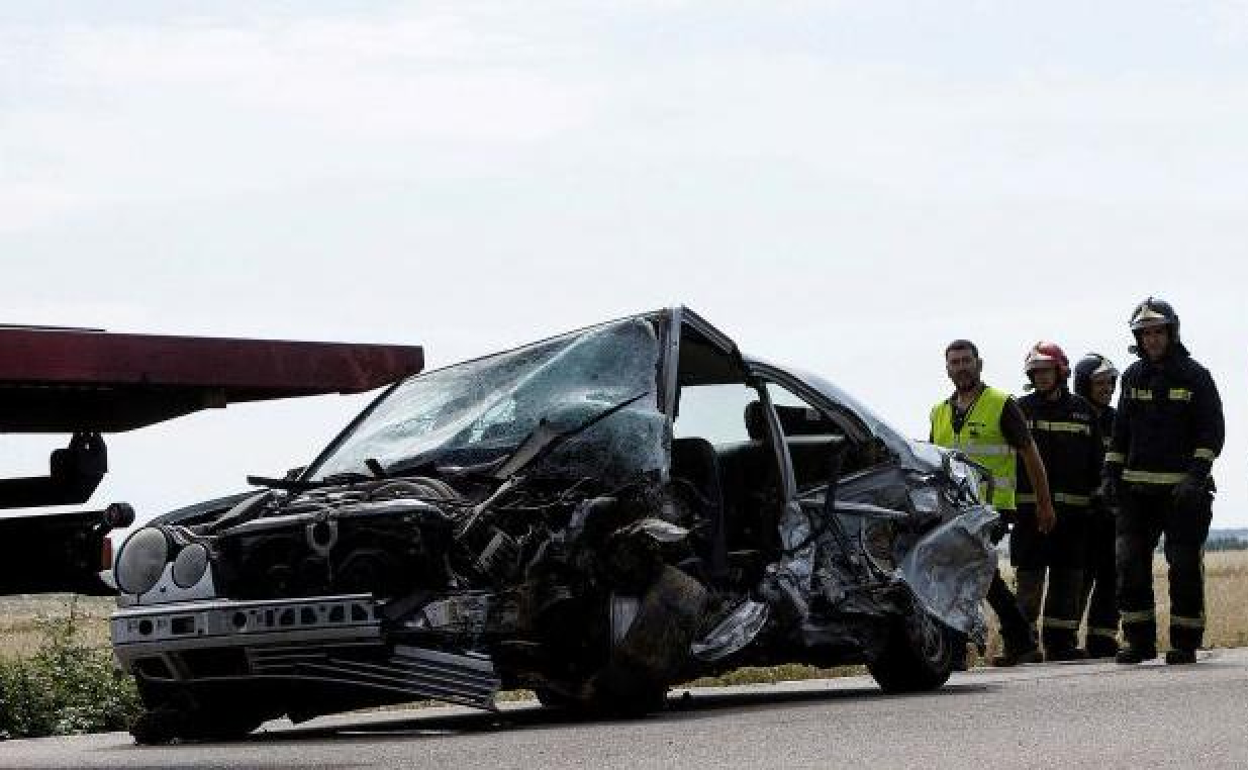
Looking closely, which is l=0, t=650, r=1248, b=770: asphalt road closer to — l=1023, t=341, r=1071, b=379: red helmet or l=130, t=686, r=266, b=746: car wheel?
l=130, t=686, r=266, b=746: car wheel

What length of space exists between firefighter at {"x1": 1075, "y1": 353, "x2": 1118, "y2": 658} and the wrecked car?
4.63 m

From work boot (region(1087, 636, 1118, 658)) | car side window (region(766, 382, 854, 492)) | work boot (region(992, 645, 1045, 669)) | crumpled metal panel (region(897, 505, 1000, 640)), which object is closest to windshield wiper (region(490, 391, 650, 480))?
car side window (region(766, 382, 854, 492))

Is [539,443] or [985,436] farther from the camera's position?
[985,436]

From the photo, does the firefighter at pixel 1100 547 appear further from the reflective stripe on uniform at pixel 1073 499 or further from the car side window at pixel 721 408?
the car side window at pixel 721 408

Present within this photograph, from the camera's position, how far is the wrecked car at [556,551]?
10164 millimetres

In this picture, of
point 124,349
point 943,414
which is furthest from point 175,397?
point 943,414

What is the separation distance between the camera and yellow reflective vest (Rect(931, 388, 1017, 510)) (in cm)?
1573

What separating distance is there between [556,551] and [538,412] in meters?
0.93

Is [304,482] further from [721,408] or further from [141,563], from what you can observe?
[721,408]

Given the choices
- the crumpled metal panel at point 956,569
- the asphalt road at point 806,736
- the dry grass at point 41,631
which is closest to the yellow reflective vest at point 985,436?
the crumpled metal panel at point 956,569

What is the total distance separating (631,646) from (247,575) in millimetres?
1528

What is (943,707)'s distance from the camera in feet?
36.2

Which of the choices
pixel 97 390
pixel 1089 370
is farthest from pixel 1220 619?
pixel 97 390

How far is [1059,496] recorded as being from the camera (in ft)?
55.3
